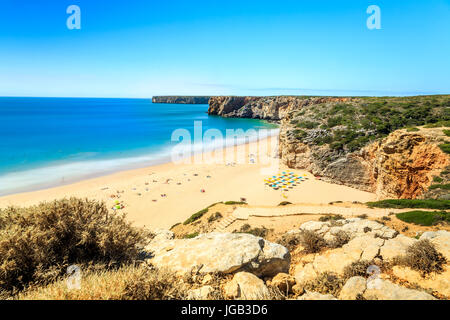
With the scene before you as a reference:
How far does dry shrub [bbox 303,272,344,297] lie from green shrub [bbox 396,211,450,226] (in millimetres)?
7897

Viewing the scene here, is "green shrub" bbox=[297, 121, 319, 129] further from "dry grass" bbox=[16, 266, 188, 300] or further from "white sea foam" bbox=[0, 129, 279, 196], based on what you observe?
"dry grass" bbox=[16, 266, 188, 300]

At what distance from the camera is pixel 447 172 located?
1378 cm

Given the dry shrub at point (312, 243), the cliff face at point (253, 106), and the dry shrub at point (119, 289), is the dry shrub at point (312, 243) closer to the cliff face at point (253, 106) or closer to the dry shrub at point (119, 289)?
the dry shrub at point (119, 289)

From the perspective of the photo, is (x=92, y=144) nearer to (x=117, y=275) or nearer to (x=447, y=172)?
(x=117, y=275)

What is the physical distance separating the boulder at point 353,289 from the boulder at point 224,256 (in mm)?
1305

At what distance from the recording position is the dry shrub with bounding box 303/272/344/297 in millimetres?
4207

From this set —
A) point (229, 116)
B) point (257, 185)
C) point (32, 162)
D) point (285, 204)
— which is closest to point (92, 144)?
point (32, 162)

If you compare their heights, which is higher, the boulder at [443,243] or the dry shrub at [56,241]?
the dry shrub at [56,241]

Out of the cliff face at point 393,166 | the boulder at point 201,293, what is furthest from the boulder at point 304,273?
the cliff face at point 393,166

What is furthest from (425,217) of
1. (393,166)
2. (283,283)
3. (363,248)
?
(283,283)

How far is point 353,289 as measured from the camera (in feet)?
13.0

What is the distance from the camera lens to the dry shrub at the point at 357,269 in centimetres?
480

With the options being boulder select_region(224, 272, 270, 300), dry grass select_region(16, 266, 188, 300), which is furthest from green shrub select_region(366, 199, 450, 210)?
dry grass select_region(16, 266, 188, 300)

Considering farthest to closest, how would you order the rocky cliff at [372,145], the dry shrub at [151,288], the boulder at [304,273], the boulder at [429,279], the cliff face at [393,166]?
the rocky cliff at [372,145], the cliff face at [393,166], the boulder at [304,273], the boulder at [429,279], the dry shrub at [151,288]
